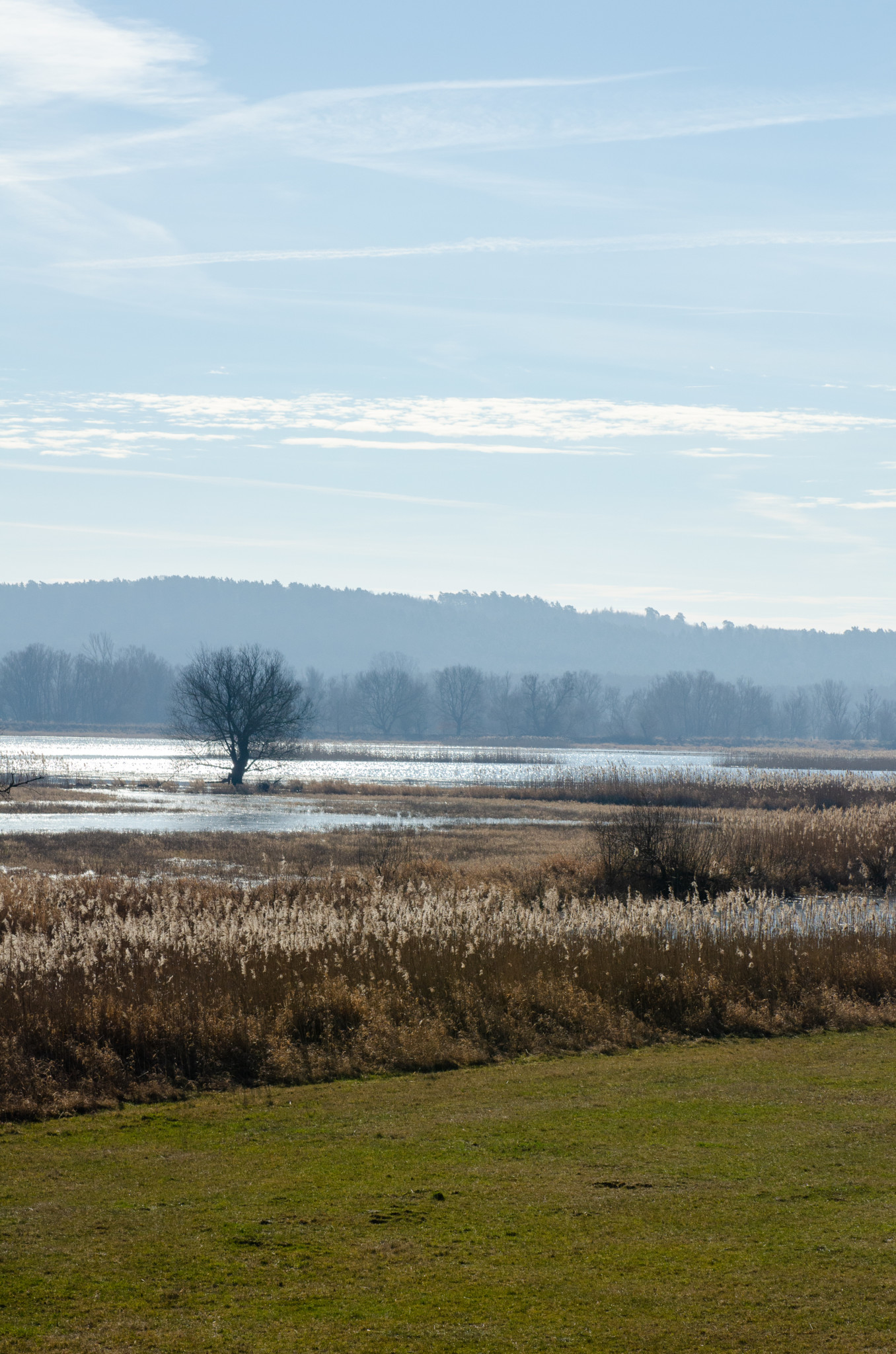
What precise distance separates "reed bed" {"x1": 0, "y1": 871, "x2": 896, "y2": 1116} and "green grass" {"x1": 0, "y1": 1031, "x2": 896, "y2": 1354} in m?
1.23

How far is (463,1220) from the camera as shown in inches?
296

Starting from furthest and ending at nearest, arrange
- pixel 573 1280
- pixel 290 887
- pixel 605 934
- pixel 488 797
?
pixel 488 797 → pixel 290 887 → pixel 605 934 → pixel 573 1280

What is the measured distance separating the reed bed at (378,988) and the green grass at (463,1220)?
1.23 meters

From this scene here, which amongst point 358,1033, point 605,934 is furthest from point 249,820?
point 358,1033

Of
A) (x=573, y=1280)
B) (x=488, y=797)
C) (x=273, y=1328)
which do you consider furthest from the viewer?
(x=488, y=797)

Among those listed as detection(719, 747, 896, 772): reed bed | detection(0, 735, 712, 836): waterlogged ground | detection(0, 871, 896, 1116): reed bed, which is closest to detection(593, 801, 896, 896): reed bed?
detection(0, 871, 896, 1116): reed bed

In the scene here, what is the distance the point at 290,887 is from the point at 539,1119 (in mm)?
16748

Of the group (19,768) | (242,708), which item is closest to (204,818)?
(242,708)

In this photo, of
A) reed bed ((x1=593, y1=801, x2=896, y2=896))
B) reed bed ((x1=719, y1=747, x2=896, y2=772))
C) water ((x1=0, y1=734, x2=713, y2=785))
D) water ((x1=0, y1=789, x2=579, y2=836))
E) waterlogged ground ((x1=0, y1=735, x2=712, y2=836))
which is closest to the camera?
reed bed ((x1=593, y1=801, x2=896, y2=896))

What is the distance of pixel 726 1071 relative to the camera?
12.5 meters

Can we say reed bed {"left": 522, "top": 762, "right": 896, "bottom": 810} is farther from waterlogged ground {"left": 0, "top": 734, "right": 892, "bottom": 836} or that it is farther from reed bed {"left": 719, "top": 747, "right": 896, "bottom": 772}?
reed bed {"left": 719, "top": 747, "right": 896, "bottom": 772}

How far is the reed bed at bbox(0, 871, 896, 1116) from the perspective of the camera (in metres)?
12.6

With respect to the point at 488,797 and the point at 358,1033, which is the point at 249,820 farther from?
the point at 358,1033

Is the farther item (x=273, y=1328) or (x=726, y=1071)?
(x=726, y=1071)
